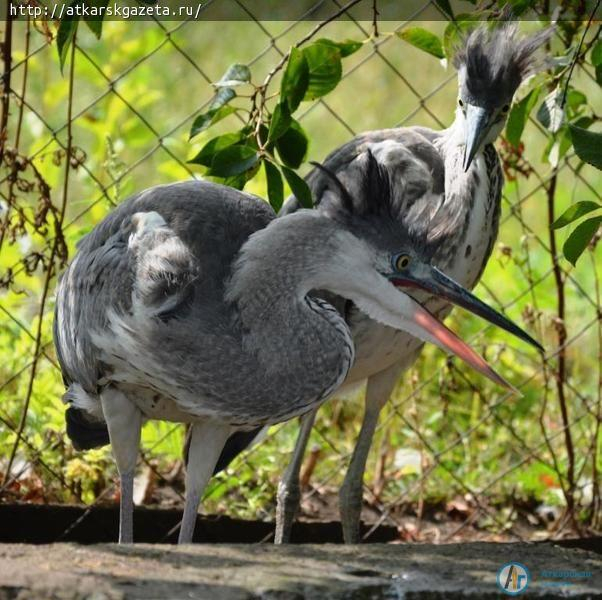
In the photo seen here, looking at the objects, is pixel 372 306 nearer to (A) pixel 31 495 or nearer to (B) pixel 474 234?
(B) pixel 474 234

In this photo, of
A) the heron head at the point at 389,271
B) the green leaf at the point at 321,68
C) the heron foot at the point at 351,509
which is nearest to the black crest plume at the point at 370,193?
the heron head at the point at 389,271

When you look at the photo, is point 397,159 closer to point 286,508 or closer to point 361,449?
point 361,449

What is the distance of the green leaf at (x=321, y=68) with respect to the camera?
126 inches

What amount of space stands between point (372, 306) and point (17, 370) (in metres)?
1.55

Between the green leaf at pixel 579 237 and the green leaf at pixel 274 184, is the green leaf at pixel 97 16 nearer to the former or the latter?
the green leaf at pixel 274 184

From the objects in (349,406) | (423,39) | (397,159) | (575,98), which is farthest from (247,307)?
(349,406)

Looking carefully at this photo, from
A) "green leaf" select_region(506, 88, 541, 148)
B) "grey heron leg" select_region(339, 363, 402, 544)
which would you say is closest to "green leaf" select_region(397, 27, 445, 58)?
"green leaf" select_region(506, 88, 541, 148)

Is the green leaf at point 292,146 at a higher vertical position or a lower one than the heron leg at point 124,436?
higher

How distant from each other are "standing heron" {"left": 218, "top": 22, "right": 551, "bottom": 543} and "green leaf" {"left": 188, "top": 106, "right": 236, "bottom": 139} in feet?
1.29

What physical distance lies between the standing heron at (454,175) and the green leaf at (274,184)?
0.24m

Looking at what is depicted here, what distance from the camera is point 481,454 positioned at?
4730mm

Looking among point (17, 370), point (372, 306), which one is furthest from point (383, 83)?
point (372, 306)

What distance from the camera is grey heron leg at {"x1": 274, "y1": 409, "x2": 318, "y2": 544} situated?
12.8 feet

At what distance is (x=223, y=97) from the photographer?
3.28m
